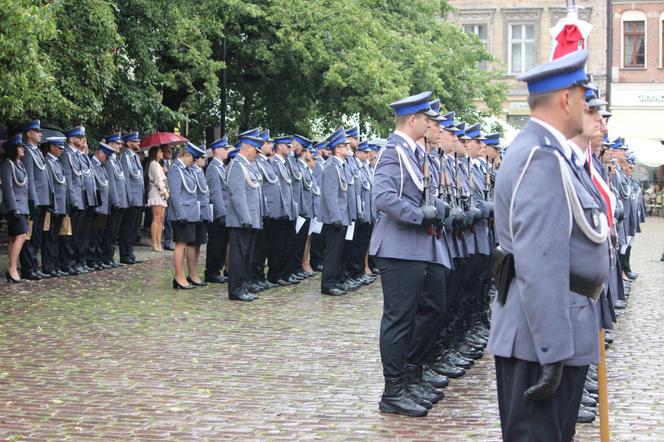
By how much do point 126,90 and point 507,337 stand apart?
18.2m

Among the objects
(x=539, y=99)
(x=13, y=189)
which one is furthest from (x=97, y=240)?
(x=539, y=99)

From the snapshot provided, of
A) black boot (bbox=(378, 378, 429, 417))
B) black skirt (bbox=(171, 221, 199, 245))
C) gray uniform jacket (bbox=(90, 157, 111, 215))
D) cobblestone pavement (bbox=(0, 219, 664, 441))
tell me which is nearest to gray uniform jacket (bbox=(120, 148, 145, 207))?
gray uniform jacket (bbox=(90, 157, 111, 215))

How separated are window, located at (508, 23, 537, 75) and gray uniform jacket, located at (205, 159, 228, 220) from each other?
39088 millimetres

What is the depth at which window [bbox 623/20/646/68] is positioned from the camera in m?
54.0

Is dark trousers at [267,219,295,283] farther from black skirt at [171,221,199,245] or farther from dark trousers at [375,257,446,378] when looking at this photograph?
dark trousers at [375,257,446,378]

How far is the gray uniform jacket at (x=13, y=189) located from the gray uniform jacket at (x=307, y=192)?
14.1 feet

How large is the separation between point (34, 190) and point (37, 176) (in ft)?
0.81

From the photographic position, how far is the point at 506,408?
189 inches

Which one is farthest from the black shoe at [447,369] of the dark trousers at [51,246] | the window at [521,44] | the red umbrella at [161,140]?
the window at [521,44]

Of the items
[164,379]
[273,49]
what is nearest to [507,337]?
[164,379]

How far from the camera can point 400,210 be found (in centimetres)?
818

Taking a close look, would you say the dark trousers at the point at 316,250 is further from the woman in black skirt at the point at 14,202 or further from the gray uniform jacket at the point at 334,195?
the woman in black skirt at the point at 14,202

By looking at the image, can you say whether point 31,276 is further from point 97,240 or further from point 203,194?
point 203,194

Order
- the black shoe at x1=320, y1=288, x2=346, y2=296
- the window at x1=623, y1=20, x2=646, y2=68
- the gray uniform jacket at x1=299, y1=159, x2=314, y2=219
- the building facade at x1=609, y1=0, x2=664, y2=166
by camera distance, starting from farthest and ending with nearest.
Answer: the window at x1=623, y1=20, x2=646, y2=68
the building facade at x1=609, y1=0, x2=664, y2=166
the gray uniform jacket at x1=299, y1=159, x2=314, y2=219
the black shoe at x1=320, y1=288, x2=346, y2=296
